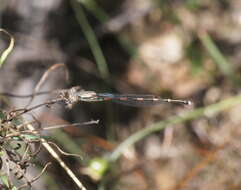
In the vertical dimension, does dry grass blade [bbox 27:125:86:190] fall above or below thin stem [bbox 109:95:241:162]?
below

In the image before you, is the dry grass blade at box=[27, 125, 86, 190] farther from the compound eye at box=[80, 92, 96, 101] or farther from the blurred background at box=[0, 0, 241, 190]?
the blurred background at box=[0, 0, 241, 190]

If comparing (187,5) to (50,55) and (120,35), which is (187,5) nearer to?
(120,35)

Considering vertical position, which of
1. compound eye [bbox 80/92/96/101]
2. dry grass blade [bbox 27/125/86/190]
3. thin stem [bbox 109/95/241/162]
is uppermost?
thin stem [bbox 109/95/241/162]

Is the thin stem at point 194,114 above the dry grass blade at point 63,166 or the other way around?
above

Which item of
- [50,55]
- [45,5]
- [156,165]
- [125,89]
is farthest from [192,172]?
[45,5]

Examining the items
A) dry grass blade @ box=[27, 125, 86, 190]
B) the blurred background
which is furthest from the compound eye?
the blurred background

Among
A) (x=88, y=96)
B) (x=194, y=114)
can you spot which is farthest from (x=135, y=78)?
(x=88, y=96)

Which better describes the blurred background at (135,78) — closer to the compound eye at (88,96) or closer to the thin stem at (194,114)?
the thin stem at (194,114)

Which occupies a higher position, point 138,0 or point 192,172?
point 138,0

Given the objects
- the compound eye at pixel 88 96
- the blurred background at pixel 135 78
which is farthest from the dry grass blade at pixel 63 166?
the blurred background at pixel 135 78
